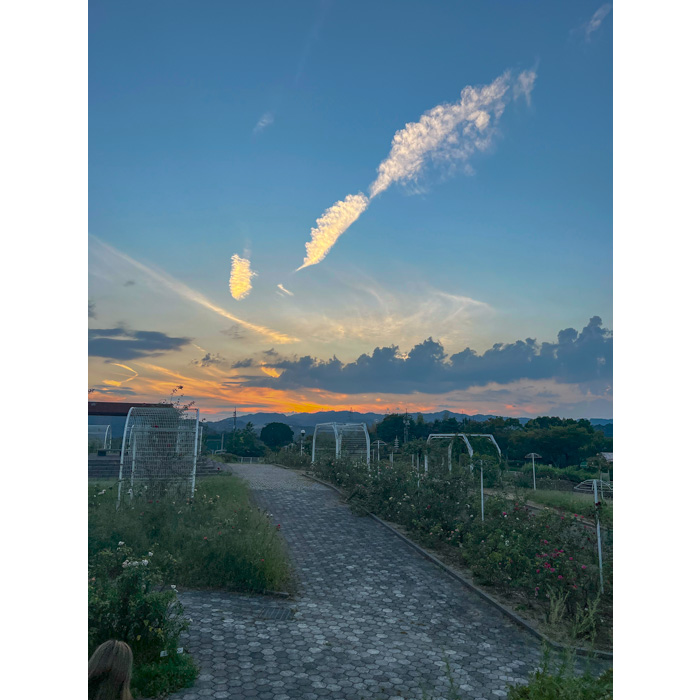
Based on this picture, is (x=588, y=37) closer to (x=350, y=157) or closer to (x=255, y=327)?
(x=350, y=157)

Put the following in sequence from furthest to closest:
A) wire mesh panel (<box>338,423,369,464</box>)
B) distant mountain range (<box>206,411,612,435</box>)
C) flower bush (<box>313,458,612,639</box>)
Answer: distant mountain range (<box>206,411,612,435</box>) < wire mesh panel (<box>338,423,369,464</box>) < flower bush (<box>313,458,612,639</box>)

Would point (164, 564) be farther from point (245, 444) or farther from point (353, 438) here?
point (245, 444)

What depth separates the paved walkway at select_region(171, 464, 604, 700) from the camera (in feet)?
10.8

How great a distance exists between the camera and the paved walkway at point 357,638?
3303 mm

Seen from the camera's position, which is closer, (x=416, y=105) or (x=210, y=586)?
(x=416, y=105)

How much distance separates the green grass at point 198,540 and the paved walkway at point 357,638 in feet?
0.92

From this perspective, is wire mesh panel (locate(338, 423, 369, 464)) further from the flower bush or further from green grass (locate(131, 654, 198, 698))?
green grass (locate(131, 654, 198, 698))

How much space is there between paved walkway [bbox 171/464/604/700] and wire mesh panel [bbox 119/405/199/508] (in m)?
Result: 3.08

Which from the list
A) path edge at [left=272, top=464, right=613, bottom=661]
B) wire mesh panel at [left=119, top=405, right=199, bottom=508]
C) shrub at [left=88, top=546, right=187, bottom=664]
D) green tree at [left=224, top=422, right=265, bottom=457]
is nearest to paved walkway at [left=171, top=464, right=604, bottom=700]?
path edge at [left=272, top=464, right=613, bottom=661]

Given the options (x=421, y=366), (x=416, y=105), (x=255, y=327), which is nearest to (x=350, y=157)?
(x=416, y=105)

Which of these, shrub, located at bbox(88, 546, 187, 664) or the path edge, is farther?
the path edge

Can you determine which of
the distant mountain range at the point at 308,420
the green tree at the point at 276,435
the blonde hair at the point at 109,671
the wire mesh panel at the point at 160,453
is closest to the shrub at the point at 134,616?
the blonde hair at the point at 109,671
